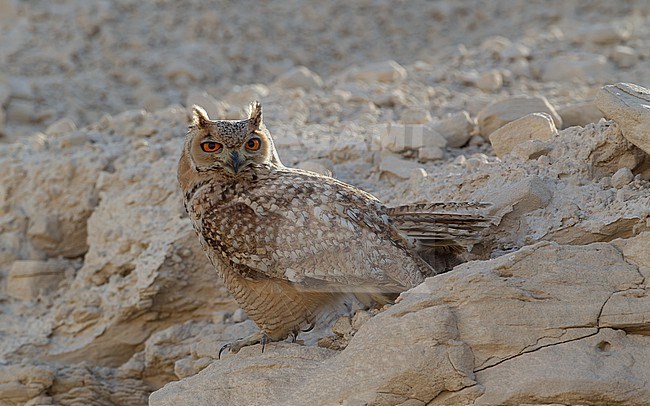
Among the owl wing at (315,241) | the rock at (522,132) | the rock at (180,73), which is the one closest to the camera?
the owl wing at (315,241)

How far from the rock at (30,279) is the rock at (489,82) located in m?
3.82

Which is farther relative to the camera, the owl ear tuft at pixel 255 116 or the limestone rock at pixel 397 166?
the limestone rock at pixel 397 166

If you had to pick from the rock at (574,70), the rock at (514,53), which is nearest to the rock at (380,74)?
the rock at (514,53)

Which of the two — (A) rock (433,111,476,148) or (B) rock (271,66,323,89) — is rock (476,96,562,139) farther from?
(B) rock (271,66,323,89)

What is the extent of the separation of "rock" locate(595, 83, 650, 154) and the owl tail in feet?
2.35

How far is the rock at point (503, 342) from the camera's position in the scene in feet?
11.8

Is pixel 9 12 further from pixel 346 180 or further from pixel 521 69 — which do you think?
pixel 346 180

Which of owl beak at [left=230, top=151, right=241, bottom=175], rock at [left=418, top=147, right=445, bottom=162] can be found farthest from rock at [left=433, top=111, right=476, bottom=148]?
owl beak at [left=230, top=151, right=241, bottom=175]

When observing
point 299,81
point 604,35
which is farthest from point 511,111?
point 604,35

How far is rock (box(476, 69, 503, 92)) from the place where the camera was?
806 cm

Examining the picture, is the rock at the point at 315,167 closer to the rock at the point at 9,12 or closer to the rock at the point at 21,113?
the rock at the point at 21,113

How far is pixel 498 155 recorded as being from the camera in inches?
212

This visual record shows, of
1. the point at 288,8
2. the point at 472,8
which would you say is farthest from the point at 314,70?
the point at 472,8

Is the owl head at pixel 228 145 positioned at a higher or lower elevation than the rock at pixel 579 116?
higher
